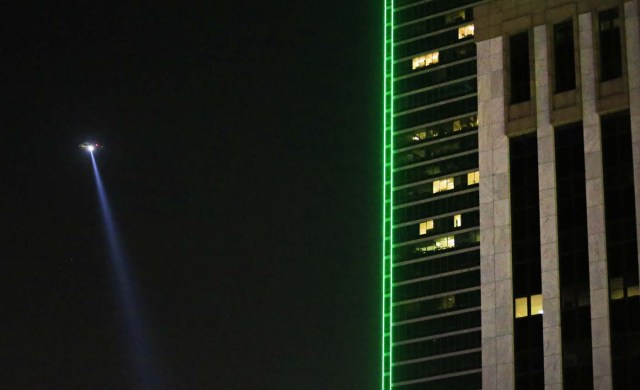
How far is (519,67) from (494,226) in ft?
52.2

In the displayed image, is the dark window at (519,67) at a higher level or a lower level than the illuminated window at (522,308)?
higher

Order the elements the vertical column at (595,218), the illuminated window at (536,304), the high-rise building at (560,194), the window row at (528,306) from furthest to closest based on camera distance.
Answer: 1. the window row at (528,306)
2. the illuminated window at (536,304)
3. the high-rise building at (560,194)
4. the vertical column at (595,218)

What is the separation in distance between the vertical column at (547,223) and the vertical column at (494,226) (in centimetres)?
338

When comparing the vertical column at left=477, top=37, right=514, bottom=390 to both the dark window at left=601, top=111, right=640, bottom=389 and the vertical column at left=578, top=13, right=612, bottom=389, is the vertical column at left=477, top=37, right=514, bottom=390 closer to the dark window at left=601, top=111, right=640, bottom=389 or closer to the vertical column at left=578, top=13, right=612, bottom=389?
the vertical column at left=578, top=13, right=612, bottom=389

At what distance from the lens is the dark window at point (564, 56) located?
131625mm

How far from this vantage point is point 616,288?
403 ft

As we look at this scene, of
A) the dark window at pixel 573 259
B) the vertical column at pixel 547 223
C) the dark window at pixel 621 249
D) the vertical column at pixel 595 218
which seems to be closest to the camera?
the dark window at pixel 621 249

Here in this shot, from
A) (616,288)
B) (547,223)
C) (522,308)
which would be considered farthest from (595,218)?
(522,308)

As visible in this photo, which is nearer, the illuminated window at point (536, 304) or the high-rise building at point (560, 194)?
the high-rise building at point (560, 194)

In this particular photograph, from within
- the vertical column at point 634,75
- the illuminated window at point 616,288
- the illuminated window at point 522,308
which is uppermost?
the vertical column at point 634,75

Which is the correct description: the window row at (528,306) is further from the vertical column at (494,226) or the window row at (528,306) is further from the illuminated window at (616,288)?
the illuminated window at (616,288)

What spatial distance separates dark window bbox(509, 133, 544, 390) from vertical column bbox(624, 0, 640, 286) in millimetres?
9385

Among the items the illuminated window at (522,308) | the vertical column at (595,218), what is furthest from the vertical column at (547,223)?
the vertical column at (595,218)

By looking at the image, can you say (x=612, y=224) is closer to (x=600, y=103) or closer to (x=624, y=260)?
(x=624, y=260)
